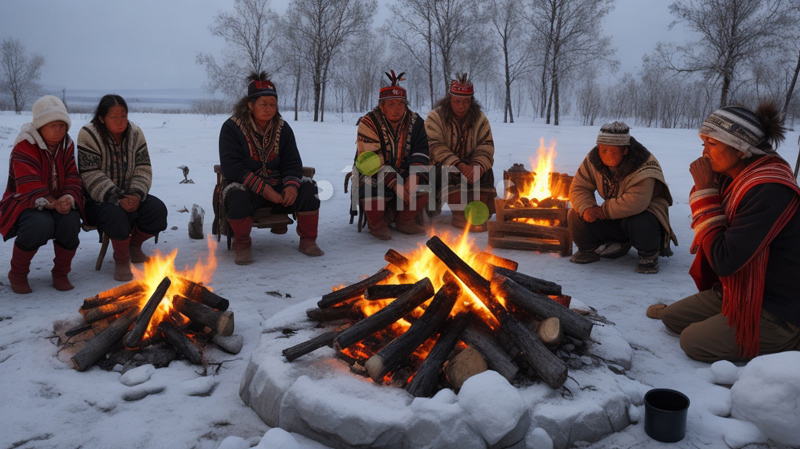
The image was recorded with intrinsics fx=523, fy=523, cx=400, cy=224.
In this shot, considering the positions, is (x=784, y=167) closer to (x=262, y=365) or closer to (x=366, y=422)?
(x=366, y=422)

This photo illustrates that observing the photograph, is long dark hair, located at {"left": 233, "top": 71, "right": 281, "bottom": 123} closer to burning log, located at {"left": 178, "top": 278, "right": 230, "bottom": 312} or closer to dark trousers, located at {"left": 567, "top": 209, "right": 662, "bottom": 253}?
burning log, located at {"left": 178, "top": 278, "right": 230, "bottom": 312}

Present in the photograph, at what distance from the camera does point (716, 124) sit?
2.99 metres

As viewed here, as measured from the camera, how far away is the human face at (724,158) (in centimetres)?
299

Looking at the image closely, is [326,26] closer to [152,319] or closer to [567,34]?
[567,34]

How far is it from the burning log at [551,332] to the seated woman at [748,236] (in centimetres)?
103

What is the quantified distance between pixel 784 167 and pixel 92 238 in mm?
6236

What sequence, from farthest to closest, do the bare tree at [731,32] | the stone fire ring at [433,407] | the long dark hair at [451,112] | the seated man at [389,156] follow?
the bare tree at [731,32], the long dark hair at [451,112], the seated man at [389,156], the stone fire ring at [433,407]

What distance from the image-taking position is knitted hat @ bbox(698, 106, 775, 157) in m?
2.91

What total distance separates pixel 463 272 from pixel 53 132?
3532 mm

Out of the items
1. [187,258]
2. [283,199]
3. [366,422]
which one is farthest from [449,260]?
[187,258]

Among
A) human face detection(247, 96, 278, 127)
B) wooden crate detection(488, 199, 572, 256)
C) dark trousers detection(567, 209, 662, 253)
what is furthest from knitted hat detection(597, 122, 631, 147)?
human face detection(247, 96, 278, 127)

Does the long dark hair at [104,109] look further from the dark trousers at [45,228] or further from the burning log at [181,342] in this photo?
the burning log at [181,342]

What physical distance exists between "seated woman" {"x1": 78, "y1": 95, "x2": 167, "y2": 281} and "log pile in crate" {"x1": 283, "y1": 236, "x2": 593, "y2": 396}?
92.9 inches

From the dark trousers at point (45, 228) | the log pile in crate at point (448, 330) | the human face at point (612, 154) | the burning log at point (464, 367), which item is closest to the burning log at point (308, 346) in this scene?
the log pile in crate at point (448, 330)
